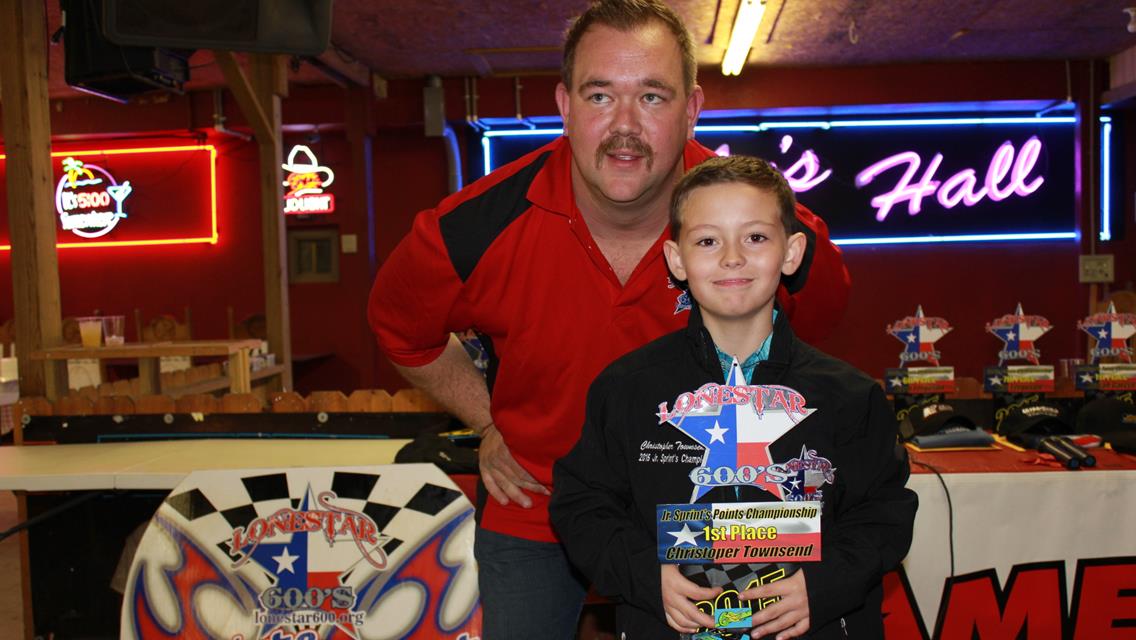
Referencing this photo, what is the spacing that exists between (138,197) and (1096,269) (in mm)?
8878

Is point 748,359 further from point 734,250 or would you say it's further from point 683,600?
point 683,600

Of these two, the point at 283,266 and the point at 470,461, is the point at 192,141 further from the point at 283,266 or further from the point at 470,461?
the point at 470,461

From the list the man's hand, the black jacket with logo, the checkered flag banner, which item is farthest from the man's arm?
the black jacket with logo

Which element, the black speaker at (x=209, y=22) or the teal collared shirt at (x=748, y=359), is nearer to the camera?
the teal collared shirt at (x=748, y=359)

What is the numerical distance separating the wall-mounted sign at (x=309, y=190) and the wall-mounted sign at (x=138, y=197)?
2.75ft

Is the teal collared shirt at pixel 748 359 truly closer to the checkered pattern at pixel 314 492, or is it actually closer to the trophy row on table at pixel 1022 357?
the checkered pattern at pixel 314 492

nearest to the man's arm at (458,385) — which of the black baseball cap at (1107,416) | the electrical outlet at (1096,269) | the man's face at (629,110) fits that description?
the man's face at (629,110)

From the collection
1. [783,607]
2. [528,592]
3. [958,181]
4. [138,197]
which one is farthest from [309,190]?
[783,607]

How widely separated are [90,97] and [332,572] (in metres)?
7.34

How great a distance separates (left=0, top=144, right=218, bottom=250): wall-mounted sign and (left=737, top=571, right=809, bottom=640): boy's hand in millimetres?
7870

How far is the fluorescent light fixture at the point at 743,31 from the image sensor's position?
4.91 meters

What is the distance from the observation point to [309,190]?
7.93 metres

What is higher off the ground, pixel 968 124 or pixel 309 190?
pixel 968 124

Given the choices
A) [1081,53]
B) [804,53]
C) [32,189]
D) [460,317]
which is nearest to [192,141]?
[32,189]
